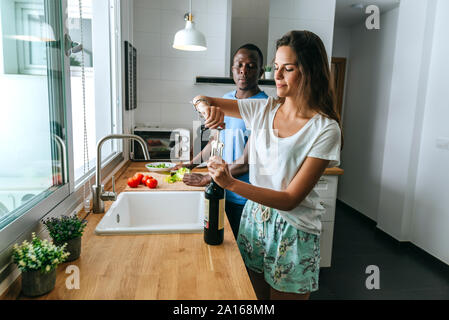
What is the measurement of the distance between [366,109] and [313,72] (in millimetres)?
3686

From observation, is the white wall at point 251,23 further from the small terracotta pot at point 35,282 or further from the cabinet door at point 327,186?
the small terracotta pot at point 35,282

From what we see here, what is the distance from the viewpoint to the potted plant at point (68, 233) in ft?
3.05

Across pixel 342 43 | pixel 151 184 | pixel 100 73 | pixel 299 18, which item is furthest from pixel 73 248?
pixel 342 43

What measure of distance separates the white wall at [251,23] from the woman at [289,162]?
188 centimetres

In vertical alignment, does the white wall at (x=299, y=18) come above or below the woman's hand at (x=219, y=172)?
above

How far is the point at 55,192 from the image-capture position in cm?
114

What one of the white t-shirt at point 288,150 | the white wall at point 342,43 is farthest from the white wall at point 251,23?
the white wall at point 342,43

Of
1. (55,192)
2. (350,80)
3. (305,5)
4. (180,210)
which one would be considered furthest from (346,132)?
(55,192)

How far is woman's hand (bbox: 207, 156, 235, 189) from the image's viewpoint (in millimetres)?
962

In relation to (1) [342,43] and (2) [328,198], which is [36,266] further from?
(1) [342,43]

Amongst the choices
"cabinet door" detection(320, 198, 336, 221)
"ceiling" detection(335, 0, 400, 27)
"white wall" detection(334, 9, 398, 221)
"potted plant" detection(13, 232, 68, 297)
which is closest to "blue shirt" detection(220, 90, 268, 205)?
"potted plant" detection(13, 232, 68, 297)
